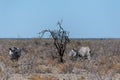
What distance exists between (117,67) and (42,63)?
18.7 ft

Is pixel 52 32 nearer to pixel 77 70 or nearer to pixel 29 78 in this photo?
pixel 77 70

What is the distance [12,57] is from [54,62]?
2.99 meters

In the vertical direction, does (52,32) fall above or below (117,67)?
above

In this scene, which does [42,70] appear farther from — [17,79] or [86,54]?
[86,54]

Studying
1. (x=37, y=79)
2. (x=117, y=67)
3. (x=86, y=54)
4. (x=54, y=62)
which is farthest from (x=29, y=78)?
(x=86, y=54)

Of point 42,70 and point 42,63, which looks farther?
point 42,63

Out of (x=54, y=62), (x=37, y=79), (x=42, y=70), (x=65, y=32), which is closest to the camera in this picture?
(x=37, y=79)

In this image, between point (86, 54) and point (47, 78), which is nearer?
point (47, 78)

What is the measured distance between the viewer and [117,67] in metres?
24.6

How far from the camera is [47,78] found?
19.5 m

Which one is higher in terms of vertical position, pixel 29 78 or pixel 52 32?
pixel 52 32

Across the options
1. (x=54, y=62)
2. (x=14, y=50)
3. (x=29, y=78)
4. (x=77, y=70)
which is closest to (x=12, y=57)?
(x=14, y=50)

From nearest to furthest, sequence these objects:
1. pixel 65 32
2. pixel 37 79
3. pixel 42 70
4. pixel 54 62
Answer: pixel 37 79 < pixel 42 70 < pixel 54 62 < pixel 65 32

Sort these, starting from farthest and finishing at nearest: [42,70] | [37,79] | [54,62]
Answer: [54,62] → [42,70] → [37,79]
